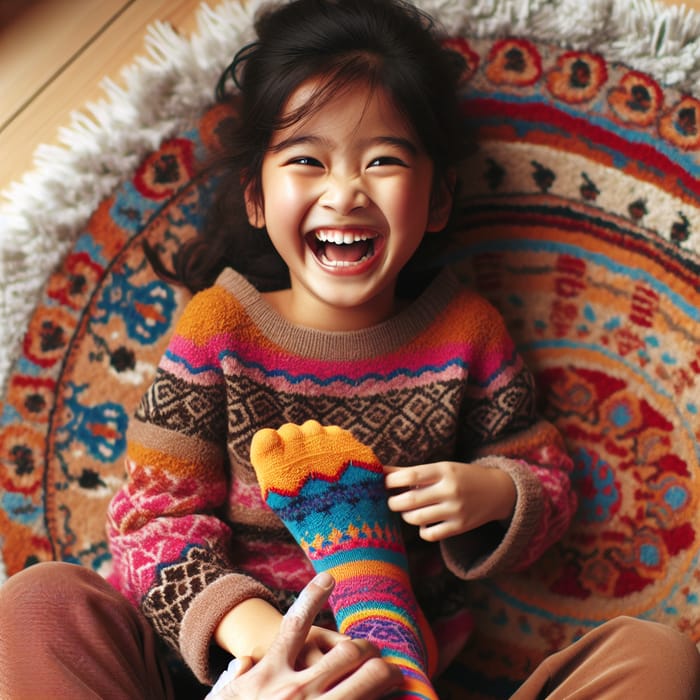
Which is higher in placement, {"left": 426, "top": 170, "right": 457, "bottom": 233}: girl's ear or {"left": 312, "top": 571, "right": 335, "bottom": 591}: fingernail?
{"left": 426, "top": 170, "right": 457, "bottom": 233}: girl's ear

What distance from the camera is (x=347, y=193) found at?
0.79m

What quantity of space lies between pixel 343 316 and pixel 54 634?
15.7 inches

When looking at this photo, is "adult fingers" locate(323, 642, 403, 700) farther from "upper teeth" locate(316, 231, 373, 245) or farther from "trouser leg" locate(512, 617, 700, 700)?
"upper teeth" locate(316, 231, 373, 245)

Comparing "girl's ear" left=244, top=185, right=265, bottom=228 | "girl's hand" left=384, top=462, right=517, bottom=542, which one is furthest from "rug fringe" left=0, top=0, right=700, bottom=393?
"girl's hand" left=384, top=462, right=517, bottom=542

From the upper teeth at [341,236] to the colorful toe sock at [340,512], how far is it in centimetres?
18

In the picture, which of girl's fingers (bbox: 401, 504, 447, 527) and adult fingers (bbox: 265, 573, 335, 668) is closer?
adult fingers (bbox: 265, 573, 335, 668)

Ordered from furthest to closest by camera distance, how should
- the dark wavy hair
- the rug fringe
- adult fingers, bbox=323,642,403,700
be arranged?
1. the rug fringe
2. the dark wavy hair
3. adult fingers, bbox=323,642,403,700

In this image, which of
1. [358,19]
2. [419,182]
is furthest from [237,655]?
[358,19]

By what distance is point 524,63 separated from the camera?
96cm

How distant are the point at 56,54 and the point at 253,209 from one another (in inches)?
13.4

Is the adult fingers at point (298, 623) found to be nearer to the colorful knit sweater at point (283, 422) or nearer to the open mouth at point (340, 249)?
the colorful knit sweater at point (283, 422)

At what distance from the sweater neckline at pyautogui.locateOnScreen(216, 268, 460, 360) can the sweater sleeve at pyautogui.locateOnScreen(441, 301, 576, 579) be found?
2.7 inches

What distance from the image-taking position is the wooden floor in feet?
3.28

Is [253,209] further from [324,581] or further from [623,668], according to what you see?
[623,668]
